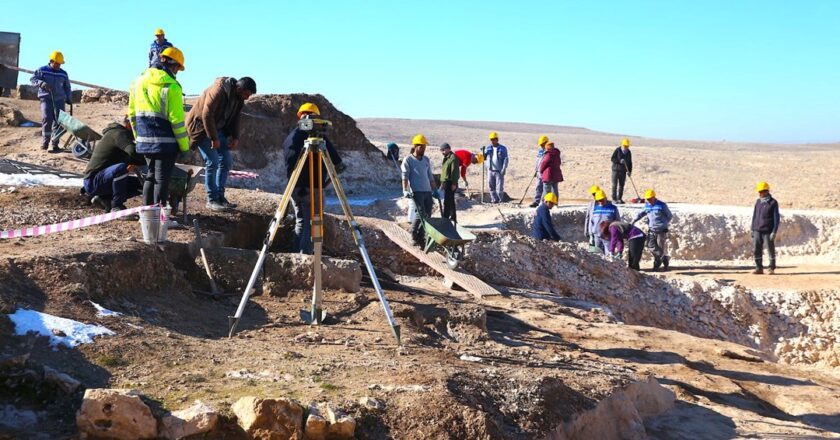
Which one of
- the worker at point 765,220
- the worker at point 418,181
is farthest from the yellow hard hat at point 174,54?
the worker at point 765,220

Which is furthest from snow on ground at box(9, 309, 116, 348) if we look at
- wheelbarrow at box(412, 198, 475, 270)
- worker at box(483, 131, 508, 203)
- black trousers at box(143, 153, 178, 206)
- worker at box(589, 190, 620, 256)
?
worker at box(483, 131, 508, 203)

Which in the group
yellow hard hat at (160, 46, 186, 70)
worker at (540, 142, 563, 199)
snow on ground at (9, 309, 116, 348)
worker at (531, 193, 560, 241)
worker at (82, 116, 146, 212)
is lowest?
snow on ground at (9, 309, 116, 348)

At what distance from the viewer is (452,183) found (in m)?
13.6

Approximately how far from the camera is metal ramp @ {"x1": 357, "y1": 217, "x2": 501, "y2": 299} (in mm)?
→ 10320

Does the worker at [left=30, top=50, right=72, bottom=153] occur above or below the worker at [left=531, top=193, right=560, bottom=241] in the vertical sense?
above

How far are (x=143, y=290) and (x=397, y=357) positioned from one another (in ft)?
7.13

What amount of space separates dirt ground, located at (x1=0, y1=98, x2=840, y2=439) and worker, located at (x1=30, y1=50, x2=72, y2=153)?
4894mm

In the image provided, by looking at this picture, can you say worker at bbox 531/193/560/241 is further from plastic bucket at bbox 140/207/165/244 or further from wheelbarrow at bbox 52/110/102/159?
Result: plastic bucket at bbox 140/207/165/244

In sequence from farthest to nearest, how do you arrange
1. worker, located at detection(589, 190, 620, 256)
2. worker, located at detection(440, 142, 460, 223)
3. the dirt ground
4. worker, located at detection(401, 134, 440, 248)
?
worker, located at detection(589, 190, 620, 256) → worker, located at detection(440, 142, 460, 223) → worker, located at detection(401, 134, 440, 248) → the dirt ground

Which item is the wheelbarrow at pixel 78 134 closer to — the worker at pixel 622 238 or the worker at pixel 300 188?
the worker at pixel 300 188

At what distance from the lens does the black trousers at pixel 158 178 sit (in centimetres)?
812

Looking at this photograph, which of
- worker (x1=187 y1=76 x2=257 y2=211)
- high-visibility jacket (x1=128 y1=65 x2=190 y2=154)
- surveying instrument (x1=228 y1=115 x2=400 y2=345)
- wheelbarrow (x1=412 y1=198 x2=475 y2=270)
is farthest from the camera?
wheelbarrow (x1=412 y1=198 x2=475 y2=270)

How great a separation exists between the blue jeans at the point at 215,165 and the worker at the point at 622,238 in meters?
6.90

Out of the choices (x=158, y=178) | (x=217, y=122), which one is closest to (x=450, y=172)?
(x=217, y=122)
